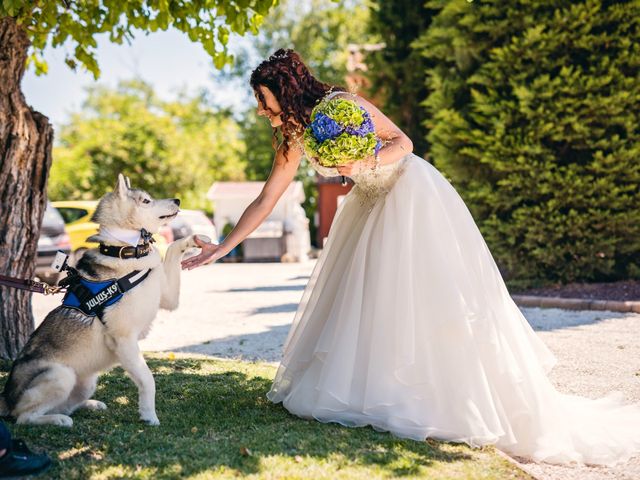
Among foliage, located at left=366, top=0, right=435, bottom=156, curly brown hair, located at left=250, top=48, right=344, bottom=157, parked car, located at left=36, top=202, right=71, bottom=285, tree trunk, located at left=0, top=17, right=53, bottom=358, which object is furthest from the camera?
foliage, located at left=366, top=0, right=435, bottom=156

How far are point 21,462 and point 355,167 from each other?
2545mm

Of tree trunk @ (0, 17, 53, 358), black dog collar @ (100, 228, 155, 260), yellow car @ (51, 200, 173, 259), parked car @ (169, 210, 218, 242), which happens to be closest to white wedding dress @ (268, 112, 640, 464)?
black dog collar @ (100, 228, 155, 260)

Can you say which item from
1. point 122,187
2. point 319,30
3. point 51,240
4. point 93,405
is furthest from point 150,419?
point 319,30

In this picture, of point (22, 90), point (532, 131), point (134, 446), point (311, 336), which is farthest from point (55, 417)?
point (532, 131)

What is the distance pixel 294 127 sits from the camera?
475 centimetres

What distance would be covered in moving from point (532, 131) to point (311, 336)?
25.6ft

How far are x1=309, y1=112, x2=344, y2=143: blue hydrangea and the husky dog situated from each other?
1072mm

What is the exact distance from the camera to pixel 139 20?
6.94 meters

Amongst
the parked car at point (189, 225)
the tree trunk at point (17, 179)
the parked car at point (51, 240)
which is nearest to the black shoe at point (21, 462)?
the tree trunk at point (17, 179)

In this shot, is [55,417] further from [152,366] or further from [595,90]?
[595,90]

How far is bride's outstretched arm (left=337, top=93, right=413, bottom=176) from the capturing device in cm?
455

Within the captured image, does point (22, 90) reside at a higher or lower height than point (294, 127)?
higher

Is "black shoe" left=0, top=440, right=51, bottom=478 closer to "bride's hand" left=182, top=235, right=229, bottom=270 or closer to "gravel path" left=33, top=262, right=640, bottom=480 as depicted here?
"bride's hand" left=182, top=235, right=229, bottom=270

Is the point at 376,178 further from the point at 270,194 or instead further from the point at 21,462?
the point at 21,462
